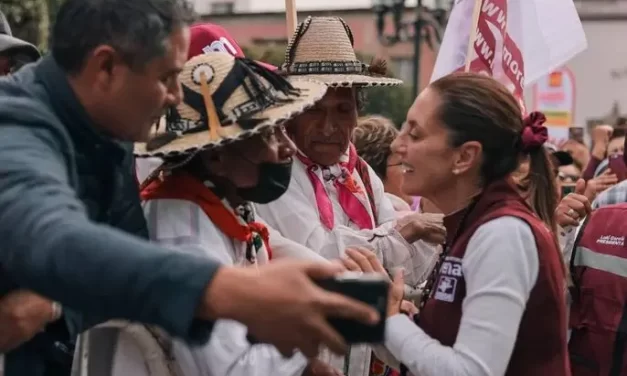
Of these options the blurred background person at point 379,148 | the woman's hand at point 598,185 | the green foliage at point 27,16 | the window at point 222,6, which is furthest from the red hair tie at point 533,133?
the window at point 222,6

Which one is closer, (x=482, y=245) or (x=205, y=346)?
(x=205, y=346)

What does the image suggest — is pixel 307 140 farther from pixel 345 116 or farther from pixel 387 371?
pixel 387 371

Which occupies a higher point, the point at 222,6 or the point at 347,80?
the point at 347,80

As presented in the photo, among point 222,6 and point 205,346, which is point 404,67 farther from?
point 205,346

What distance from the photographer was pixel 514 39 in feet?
14.5

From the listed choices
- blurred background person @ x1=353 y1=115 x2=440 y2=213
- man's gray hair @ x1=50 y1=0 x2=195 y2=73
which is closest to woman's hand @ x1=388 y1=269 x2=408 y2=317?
man's gray hair @ x1=50 y1=0 x2=195 y2=73

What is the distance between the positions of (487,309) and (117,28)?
3.59 feet

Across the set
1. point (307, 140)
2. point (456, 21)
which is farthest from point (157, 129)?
point (456, 21)

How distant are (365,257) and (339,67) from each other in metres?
1.07

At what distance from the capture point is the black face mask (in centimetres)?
251

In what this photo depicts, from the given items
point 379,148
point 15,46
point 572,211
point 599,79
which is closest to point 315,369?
point 15,46

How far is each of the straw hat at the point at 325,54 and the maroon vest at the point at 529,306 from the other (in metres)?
0.97

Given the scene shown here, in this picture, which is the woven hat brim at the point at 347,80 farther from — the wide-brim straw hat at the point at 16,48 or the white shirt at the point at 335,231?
the wide-brim straw hat at the point at 16,48

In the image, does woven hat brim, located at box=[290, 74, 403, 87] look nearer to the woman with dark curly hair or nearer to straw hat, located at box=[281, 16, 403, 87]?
straw hat, located at box=[281, 16, 403, 87]
